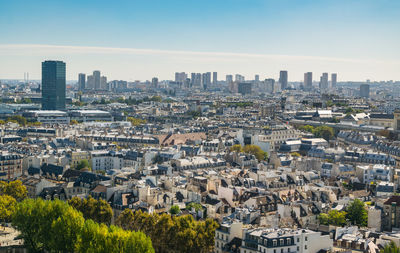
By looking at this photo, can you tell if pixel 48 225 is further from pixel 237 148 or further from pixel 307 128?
pixel 307 128

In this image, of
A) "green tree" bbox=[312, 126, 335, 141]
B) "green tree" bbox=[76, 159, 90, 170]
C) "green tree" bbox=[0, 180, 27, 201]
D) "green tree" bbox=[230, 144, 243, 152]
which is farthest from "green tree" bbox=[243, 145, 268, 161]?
"green tree" bbox=[0, 180, 27, 201]

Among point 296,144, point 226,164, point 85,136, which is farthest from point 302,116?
point 226,164

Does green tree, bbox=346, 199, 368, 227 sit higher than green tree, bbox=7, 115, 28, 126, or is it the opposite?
green tree, bbox=346, 199, 368, 227

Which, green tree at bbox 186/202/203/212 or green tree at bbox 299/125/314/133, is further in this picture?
green tree at bbox 299/125/314/133

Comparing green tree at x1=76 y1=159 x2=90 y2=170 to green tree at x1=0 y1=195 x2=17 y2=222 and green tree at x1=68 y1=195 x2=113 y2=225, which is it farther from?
green tree at x1=68 y1=195 x2=113 y2=225

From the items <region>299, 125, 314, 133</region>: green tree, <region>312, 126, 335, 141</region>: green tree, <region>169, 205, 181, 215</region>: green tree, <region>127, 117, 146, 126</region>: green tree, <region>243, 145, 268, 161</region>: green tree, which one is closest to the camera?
<region>169, 205, 181, 215</region>: green tree

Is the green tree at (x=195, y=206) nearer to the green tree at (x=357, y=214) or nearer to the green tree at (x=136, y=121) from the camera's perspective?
the green tree at (x=357, y=214)

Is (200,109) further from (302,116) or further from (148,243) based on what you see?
(148,243)
